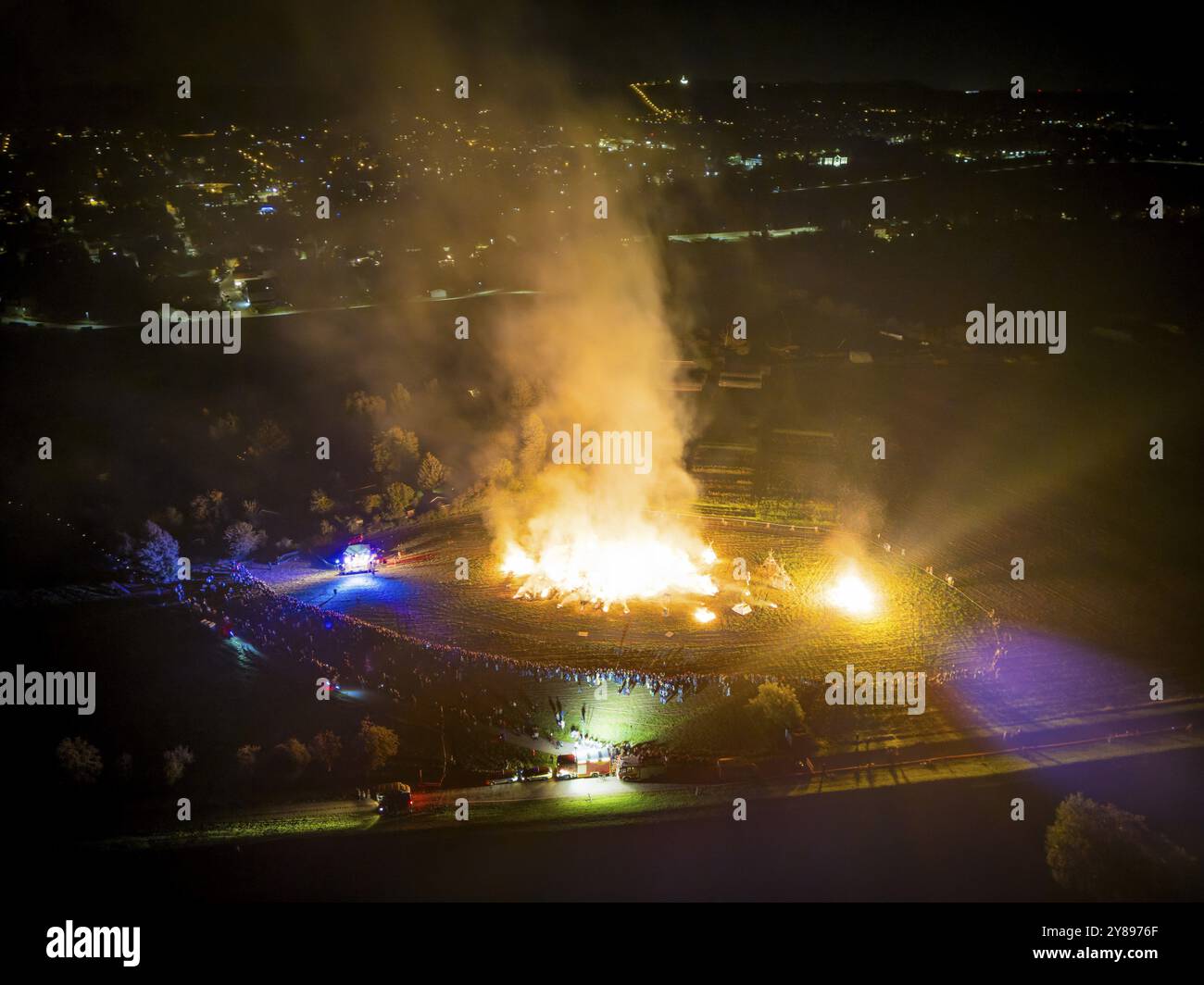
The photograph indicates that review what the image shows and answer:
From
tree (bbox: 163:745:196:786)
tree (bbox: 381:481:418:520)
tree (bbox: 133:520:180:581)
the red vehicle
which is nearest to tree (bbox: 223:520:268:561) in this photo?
tree (bbox: 133:520:180:581)

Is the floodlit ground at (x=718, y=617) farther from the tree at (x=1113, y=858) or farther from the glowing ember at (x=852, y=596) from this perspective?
the tree at (x=1113, y=858)

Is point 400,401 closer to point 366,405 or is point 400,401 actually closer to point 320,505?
point 366,405

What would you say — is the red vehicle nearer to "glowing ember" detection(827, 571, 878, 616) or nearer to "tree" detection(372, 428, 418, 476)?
"glowing ember" detection(827, 571, 878, 616)

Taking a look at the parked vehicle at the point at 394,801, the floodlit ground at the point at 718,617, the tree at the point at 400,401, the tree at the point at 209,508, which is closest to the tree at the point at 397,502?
the floodlit ground at the point at 718,617

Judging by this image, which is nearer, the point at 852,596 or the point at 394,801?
the point at 394,801

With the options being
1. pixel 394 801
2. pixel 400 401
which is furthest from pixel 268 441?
pixel 394 801

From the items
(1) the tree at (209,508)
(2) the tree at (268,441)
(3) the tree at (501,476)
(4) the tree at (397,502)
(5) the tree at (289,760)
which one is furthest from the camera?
(2) the tree at (268,441)
